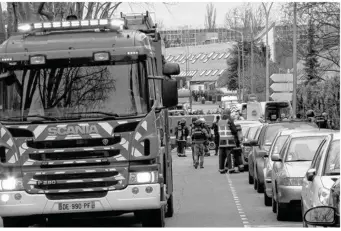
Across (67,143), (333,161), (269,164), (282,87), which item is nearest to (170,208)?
(269,164)

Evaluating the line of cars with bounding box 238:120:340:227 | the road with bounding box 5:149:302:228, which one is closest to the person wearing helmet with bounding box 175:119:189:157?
the road with bounding box 5:149:302:228

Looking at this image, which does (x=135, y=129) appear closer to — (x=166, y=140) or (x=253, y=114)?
(x=166, y=140)

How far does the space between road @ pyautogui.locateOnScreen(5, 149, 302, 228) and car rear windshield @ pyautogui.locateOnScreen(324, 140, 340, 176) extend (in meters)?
3.37

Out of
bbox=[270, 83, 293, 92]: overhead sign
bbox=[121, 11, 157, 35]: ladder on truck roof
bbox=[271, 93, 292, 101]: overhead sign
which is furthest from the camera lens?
bbox=[271, 93, 292, 101]: overhead sign

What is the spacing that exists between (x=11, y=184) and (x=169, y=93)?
2.49 m

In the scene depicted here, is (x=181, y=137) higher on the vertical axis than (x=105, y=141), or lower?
lower

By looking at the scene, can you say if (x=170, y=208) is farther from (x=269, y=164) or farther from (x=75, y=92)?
(x=75, y=92)

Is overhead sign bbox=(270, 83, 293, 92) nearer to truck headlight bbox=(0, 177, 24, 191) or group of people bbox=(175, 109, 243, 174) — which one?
group of people bbox=(175, 109, 243, 174)

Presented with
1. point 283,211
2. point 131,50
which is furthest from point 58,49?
point 283,211

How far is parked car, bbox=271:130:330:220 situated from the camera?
54.6 feet

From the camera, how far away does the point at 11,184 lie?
46.5ft

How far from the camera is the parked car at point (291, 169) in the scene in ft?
54.6

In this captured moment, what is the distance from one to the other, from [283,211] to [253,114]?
4205 cm

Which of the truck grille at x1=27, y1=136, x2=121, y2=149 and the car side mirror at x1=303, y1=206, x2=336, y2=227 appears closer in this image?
the car side mirror at x1=303, y1=206, x2=336, y2=227
